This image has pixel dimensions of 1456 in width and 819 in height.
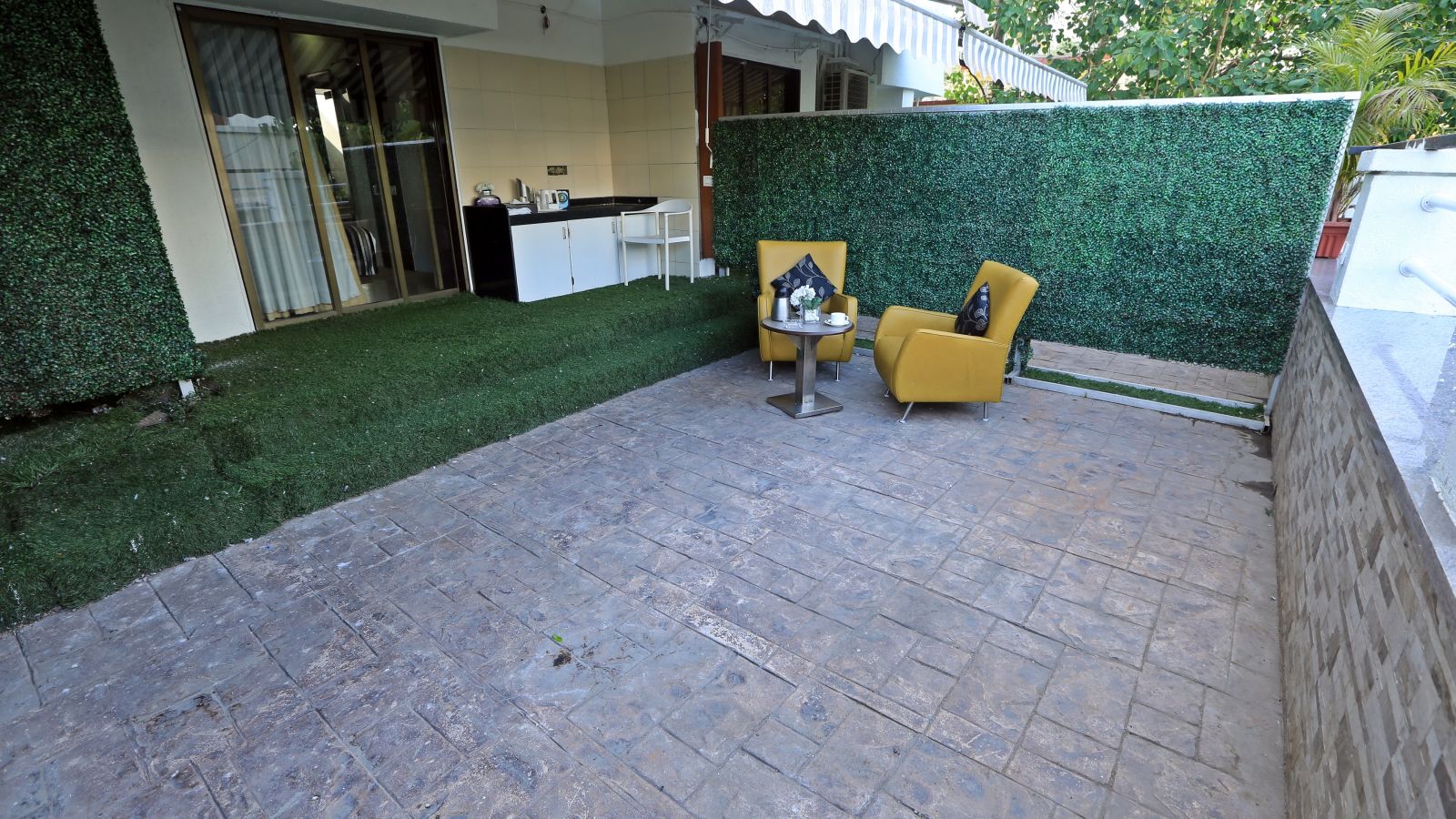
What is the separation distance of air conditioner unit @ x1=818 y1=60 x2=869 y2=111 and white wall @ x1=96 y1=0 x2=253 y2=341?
8.01 meters

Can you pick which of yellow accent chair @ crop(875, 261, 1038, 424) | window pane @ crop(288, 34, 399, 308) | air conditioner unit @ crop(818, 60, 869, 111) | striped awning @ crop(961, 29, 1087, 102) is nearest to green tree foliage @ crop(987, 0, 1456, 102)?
striped awning @ crop(961, 29, 1087, 102)

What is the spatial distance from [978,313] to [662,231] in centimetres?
440

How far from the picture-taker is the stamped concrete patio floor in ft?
7.22

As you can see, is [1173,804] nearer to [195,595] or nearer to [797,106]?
[195,595]

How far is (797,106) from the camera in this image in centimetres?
984

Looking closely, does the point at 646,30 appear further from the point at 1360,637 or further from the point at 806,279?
the point at 1360,637

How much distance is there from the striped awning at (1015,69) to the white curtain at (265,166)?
19.5ft

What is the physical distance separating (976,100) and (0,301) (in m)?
14.2

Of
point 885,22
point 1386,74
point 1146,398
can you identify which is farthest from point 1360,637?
point 1386,74

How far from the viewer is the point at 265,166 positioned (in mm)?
5801

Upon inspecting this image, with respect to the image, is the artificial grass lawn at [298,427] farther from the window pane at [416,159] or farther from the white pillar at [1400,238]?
the white pillar at [1400,238]

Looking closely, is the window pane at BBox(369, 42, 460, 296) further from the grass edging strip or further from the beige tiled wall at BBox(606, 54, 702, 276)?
the grass edging strip

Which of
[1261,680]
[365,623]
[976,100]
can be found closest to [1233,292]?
[1261,680]

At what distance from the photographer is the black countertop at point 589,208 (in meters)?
6.96
